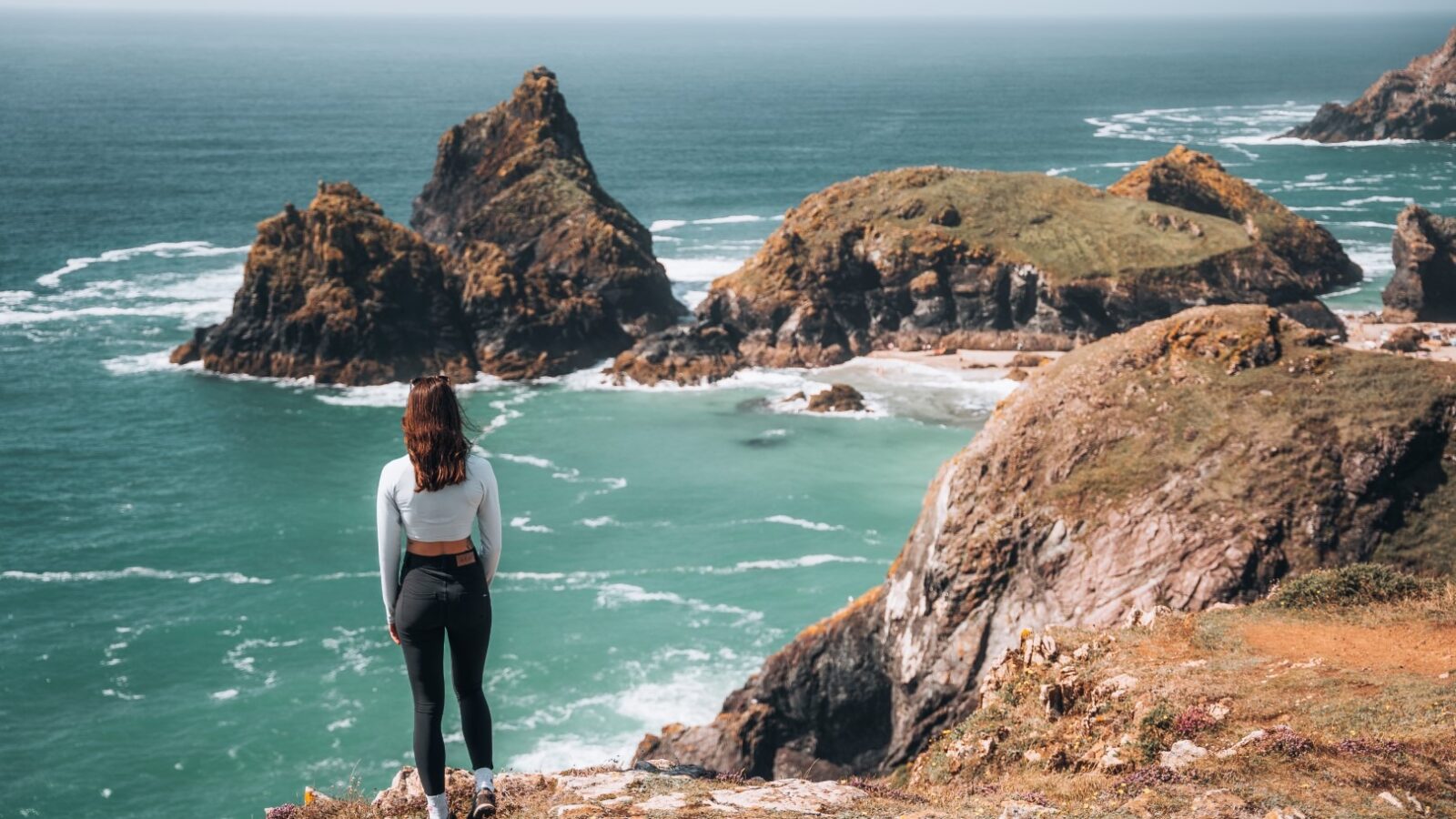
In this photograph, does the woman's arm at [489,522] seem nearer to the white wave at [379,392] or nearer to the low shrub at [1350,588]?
the low shrub at [1350,588]

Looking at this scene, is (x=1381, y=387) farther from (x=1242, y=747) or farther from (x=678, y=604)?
(x=678, y=604)

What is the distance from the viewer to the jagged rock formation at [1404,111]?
16412cm

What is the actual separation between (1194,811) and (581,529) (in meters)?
42.6

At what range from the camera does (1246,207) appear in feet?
304

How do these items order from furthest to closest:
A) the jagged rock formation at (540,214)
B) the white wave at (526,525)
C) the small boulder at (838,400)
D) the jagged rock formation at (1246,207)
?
the jagged rock formation at (1246,207) → the jagged rock formation at (540,214) → the small boulder at (838,400) → the white wave at (526,525)

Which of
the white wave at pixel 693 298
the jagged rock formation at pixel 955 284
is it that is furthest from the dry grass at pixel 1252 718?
the white wave at pixel 693 298

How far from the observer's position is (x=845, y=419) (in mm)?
65562

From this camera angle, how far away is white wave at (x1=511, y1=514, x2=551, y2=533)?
52.7 meters

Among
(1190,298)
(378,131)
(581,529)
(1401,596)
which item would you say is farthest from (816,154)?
(1401,596)

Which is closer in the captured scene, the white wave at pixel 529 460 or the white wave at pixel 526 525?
the white wave at pixel 526 525

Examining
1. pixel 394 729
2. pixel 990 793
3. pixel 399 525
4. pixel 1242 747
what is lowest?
pixel 394 729

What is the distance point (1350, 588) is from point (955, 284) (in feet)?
201

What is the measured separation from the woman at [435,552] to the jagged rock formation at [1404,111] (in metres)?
180

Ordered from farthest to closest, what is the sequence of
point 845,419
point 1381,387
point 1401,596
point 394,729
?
point 845,419
point 394,729
point 1381,387
point 1401,596
